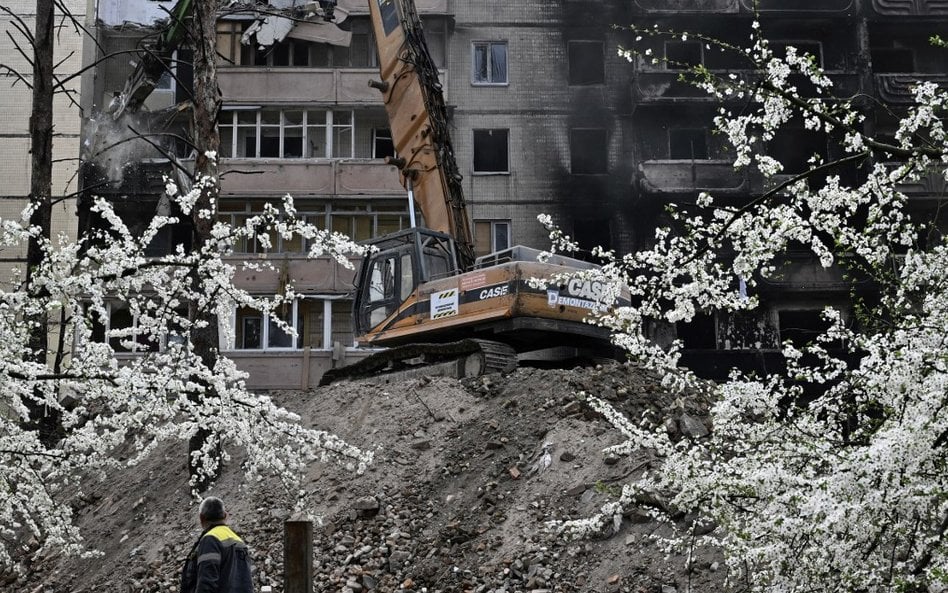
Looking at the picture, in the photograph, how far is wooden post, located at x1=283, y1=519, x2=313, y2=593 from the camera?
8172 mm

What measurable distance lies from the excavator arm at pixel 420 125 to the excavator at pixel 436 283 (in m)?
0.02

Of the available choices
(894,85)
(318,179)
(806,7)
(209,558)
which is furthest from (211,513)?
(806,7)

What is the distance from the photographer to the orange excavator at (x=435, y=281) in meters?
18.5

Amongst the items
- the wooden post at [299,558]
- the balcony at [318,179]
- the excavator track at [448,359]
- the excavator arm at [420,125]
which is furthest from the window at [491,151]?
the wooden post at [299,558]

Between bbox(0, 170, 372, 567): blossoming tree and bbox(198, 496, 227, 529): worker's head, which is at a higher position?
bbox(0, 170, 372, 567): blossoming tree

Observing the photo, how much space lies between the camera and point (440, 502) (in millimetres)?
14844

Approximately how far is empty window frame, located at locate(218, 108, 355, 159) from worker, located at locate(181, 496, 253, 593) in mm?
28630

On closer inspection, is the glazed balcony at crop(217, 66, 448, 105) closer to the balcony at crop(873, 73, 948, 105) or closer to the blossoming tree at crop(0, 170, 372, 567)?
the balcony at crop(873, 73, 948, 105)

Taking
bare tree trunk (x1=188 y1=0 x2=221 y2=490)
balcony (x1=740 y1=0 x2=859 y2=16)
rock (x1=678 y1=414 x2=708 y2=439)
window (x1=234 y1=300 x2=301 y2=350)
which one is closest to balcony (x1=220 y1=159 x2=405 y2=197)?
window (x1=234 y1=300 x2=301 y2=350)

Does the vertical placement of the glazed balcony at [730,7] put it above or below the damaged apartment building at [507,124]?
above

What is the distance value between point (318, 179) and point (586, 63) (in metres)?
10.0

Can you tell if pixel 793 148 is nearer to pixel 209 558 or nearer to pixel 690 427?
pixel 690 427

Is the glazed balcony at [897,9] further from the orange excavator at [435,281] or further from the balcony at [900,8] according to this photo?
the orange excavator at [435,281]

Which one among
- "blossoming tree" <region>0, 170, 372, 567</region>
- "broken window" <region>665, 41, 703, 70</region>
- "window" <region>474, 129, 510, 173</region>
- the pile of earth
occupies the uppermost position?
"broken window" <region>665, 41, 703, 70</region>
